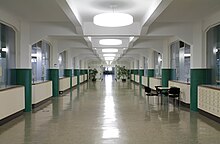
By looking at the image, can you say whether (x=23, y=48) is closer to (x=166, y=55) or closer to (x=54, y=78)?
(x=54, y=78)

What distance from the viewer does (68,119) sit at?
333 inches

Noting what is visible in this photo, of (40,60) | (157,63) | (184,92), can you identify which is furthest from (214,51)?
(157,63)

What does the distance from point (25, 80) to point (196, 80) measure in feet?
Answer: 20.5

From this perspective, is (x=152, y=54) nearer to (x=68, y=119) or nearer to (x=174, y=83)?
(x=174, y=83)

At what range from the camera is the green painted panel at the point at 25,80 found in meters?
9.80

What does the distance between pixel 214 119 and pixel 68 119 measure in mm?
4444

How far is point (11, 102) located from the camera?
8.30 metres

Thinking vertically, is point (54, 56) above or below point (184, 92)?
above

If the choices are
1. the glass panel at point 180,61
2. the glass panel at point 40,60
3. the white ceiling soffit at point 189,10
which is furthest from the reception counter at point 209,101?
the glass panel at point 40,60

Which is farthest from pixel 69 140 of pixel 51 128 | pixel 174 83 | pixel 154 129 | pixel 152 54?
pixel 152 54

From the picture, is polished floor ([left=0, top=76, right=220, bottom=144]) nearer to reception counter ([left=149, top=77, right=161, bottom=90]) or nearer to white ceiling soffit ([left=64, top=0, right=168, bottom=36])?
white ceiling soffit ([left=64, top=0, right=168, bottom=36])

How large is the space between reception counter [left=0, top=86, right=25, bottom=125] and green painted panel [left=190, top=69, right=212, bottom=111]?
617 centimetres

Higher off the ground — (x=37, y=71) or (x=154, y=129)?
(x=37, y=71)

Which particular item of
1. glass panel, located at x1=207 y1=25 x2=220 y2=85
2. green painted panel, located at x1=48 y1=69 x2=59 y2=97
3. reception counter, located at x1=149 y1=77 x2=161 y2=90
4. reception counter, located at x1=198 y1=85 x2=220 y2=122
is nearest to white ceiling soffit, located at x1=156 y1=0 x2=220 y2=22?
glass panel, located at x1=207 y1=25 x2=220 y2=85
